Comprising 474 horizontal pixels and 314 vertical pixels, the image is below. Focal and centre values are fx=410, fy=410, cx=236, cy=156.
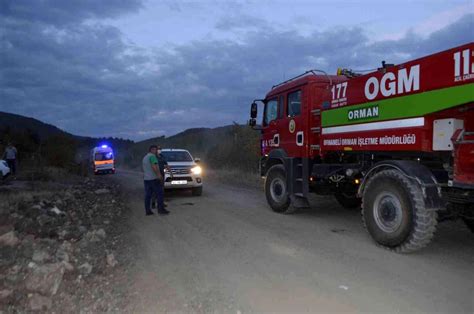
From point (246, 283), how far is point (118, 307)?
1526mm

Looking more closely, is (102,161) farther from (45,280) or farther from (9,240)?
(45,280)

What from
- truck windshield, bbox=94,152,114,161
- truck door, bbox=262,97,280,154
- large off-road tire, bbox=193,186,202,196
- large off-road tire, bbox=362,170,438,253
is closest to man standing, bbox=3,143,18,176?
large off-road tire, bbox=193,186,202,196

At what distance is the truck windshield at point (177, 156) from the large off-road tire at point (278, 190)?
501cm

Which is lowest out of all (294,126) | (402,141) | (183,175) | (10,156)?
(183,175)

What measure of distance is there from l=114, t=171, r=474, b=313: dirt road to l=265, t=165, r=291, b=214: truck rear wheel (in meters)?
0.84

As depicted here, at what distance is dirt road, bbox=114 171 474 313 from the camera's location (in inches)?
173

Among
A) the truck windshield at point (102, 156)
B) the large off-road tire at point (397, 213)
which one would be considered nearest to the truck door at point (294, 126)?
the large off-road tire at point (397, 213)

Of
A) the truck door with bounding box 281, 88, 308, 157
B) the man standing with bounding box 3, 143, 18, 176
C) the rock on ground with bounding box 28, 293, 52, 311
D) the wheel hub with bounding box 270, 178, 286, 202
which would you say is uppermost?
the truck door with bounding box 281, 88, 308, 157

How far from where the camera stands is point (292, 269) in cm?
554

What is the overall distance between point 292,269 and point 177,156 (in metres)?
10.0

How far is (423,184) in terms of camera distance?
592 cm

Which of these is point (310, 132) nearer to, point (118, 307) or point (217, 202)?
point (217, 202)

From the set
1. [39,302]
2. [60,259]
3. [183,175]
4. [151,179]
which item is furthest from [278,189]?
[39,302]

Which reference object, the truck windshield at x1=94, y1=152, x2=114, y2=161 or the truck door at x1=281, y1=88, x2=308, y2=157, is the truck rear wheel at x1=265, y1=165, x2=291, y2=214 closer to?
the truck door at x1=281, y1=88, x2=308, y2=157
